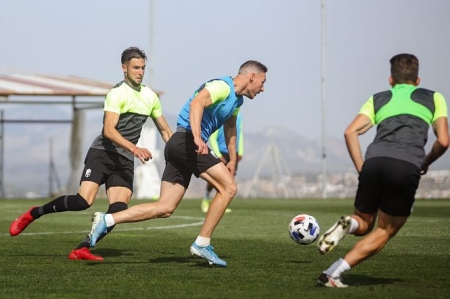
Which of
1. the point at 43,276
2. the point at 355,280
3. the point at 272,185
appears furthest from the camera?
the point at 272,185

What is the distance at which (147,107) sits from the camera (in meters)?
11.1

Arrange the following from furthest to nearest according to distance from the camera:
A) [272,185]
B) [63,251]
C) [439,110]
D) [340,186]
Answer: [272,185]
[340,186]
[63,251]
[439,110]

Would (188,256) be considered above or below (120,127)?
below

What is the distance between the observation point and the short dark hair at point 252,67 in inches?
396

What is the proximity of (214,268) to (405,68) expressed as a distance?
2942 mm

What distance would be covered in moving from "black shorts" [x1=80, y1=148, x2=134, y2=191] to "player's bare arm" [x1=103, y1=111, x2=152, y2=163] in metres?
0.50

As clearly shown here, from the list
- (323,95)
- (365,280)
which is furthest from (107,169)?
(323,95)

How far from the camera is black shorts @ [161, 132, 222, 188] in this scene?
1009 cm

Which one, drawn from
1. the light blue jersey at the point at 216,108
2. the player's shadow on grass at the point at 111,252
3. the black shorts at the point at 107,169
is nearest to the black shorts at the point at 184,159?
the light blue jersey at the point at 216,108

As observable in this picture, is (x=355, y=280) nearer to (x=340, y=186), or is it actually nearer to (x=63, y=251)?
(x=63, y=251)

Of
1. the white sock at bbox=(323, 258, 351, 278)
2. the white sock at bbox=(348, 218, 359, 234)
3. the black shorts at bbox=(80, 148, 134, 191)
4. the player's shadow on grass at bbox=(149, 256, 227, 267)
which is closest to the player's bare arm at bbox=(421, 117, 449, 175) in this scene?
the white sock at bbox=(348, 218, 359, 234)

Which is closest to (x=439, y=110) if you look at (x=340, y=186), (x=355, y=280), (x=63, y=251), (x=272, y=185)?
(x=355, y=280)

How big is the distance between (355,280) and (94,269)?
260 centimetres

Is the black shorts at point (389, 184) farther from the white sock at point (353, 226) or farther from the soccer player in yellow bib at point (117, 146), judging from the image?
the soccer player in yellow bib at point (117, 146)
